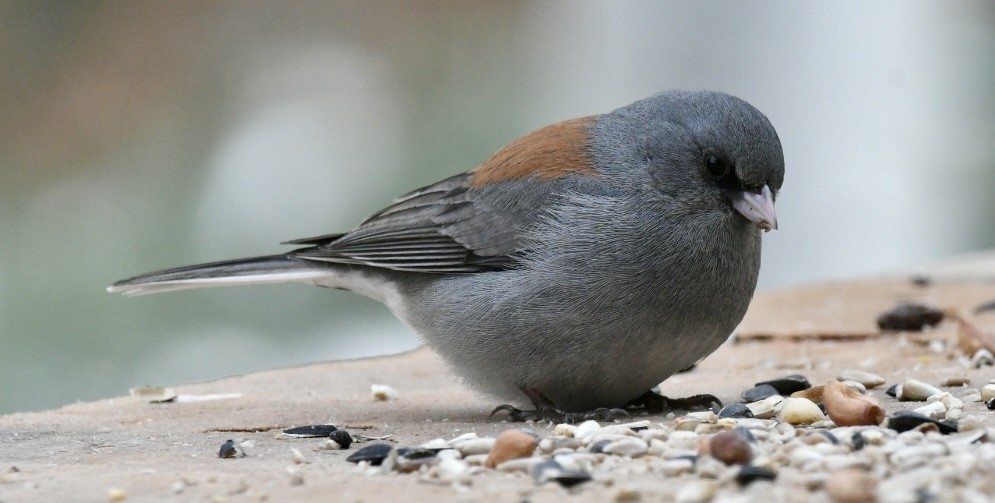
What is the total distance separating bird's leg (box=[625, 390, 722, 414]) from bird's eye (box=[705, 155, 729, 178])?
0.72m

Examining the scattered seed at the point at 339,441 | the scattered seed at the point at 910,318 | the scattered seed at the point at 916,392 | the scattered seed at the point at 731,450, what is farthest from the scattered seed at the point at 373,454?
the scattered seed at the point at 910,318

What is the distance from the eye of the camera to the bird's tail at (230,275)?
3891 millimetres

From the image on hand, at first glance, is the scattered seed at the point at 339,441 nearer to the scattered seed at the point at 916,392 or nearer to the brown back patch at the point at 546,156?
the brown back patch at the point at 546,156

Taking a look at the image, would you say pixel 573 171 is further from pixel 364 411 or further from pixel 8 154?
pixel 8 154

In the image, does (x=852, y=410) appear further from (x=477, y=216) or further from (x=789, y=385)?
(x=477, y=216)

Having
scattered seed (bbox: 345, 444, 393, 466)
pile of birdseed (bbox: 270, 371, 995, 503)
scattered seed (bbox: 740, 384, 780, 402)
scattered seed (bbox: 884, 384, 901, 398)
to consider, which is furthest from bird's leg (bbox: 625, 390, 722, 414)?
scattered seed (bbox: 345, 444, 393, 466)

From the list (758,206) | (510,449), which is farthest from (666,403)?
(510,449)

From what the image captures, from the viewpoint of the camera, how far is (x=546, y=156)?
366 cm

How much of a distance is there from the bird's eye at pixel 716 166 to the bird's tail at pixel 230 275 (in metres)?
1.45

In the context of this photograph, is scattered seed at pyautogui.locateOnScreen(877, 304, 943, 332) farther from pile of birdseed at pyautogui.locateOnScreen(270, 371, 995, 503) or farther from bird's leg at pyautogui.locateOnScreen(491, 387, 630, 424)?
bird's leg at pyautogui.locateOnScreen(491, 387, 630, 424)

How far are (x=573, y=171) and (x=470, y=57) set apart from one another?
552 cm

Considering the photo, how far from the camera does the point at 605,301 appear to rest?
10.5ft

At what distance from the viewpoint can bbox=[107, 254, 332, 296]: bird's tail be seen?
3.89 m

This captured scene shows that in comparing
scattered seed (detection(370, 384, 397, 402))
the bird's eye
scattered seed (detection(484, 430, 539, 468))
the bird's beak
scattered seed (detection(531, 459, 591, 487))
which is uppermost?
the bird's eye
